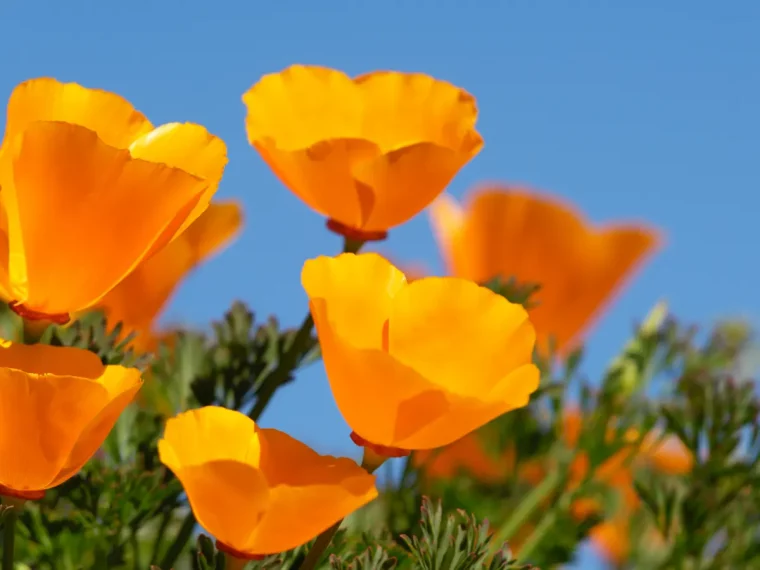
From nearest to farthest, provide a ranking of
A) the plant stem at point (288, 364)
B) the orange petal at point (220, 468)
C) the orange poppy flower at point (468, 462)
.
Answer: the orange petal at point (220, 468) → the plant stem at point (288, 364) → the orange poppy flower at point (468, 462)

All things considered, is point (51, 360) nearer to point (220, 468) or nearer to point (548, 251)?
point (220, 468)

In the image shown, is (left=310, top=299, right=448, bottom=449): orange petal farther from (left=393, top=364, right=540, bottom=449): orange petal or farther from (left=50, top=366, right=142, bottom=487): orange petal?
(left=50, top=366, right=142, bottom=487): orange petal

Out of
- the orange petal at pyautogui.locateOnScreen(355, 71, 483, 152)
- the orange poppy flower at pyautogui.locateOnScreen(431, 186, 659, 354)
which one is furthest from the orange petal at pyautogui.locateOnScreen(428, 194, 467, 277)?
the orange petal at pyautogui.locateOnScreen(355, 71, 483, 152)

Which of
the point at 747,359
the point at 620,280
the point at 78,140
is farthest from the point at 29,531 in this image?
the point at 747,359

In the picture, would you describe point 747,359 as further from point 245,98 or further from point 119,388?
point 119,388

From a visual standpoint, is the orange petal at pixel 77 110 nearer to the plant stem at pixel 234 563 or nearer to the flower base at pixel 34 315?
the flower base at pixel 34 315

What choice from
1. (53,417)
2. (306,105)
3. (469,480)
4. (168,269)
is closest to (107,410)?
(53,417)

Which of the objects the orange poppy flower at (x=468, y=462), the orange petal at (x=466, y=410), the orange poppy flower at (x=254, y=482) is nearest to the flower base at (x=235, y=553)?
the orange poppy flower at (x=254, y=482)
